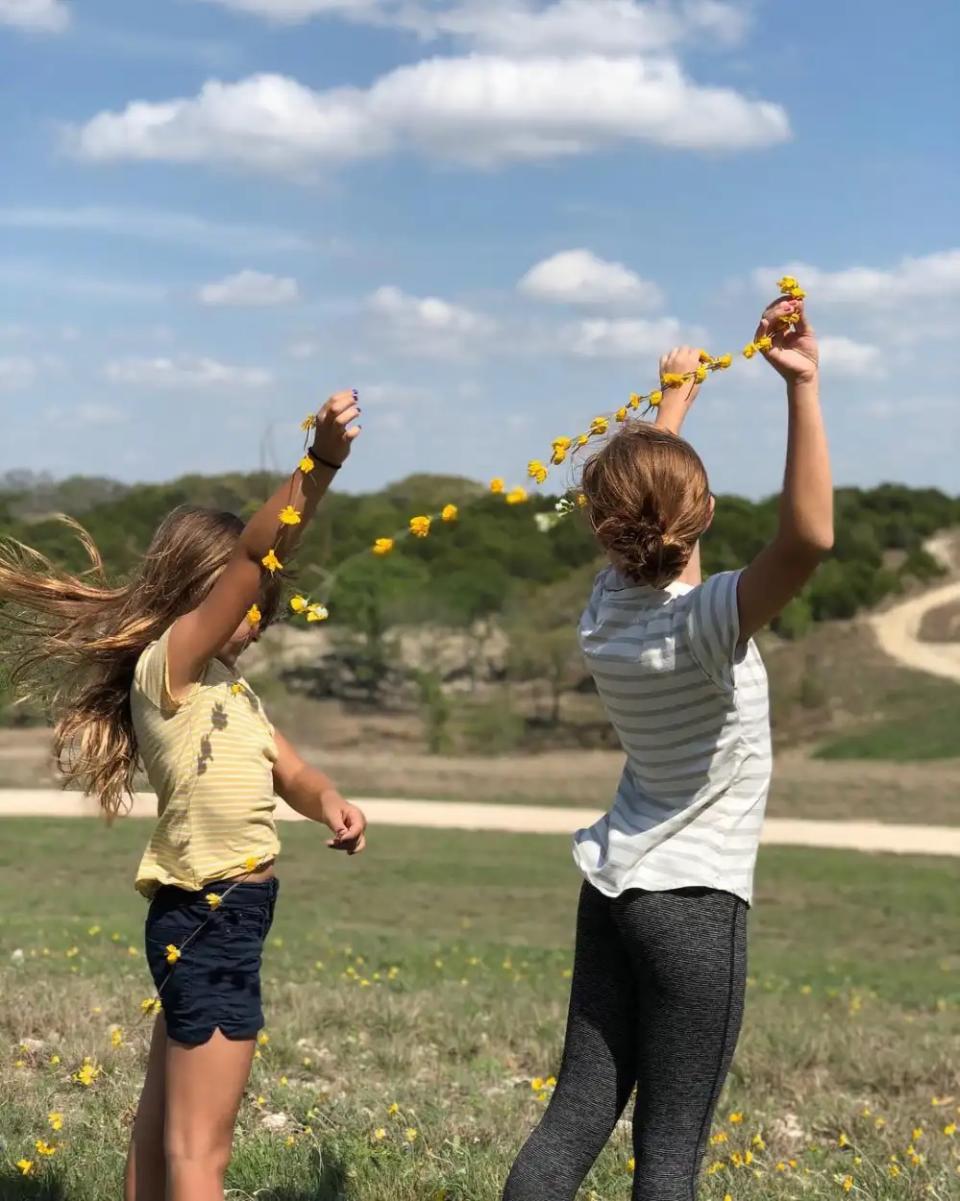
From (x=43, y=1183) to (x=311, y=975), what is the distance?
417cm

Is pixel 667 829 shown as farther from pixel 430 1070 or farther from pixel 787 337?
pixel 430 1070

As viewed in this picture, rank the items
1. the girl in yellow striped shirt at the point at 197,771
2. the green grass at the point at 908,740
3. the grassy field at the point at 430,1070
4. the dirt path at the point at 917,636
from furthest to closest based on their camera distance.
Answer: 1. the dirt path at the point at 917,636
2. the green grass at the point at 908,740
3. the grassy field at the point at 430,1070
4. the girl in yellow striped shirt at the point at 197,771

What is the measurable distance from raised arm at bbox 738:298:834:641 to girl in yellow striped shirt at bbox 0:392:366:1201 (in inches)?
28.1

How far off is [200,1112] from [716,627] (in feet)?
4.26

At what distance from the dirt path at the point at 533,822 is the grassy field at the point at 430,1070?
768cm

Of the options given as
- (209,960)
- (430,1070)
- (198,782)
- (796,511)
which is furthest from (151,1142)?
(430,1070)

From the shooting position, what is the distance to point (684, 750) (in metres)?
2.70

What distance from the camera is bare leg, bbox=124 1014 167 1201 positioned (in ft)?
10.1

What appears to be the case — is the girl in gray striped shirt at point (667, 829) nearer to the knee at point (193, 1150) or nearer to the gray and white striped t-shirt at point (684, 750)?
the gray and white striped t-shirt at point (684, 750)

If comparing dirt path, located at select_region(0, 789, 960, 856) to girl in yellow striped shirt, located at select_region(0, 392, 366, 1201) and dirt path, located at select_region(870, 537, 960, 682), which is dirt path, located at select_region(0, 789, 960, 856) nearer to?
dirt path, located at select_region(870, 537, 960, 682)

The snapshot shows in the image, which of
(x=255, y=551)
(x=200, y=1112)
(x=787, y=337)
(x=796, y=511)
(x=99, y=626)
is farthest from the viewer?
(x=99, y=626)

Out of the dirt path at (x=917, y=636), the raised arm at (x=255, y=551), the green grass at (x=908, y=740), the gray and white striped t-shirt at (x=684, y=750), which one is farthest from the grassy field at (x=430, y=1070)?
the dirt path at (x=917, y=636)

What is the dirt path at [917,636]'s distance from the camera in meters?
31.7

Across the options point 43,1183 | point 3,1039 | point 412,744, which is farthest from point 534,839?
point 43,1183
